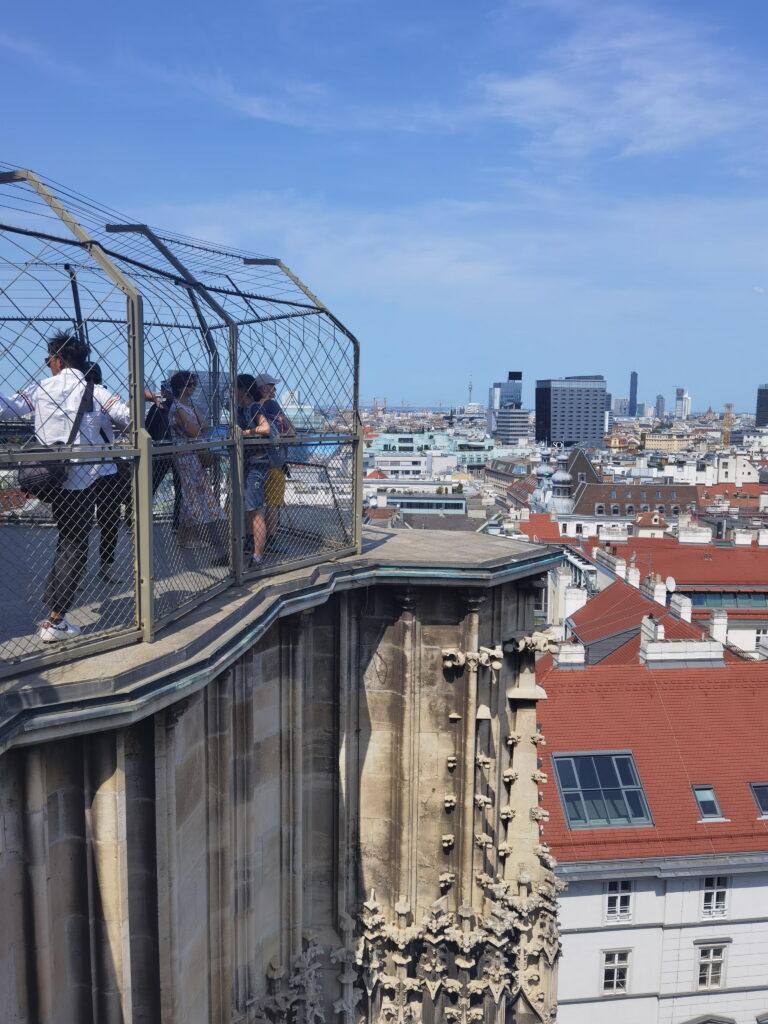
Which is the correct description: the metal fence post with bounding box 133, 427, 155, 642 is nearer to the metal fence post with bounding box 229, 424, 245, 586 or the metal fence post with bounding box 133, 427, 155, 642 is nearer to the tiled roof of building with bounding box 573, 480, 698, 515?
the metal fence post with bounding box 229, 424, 245, 586

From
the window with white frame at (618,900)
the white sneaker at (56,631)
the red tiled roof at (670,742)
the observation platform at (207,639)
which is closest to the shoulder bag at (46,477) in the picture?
the white sneaker at (56,631)

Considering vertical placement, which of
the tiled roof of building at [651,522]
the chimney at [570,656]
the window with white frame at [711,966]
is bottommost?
the window with white frame at [711,966]

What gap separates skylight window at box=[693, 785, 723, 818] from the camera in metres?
25.6

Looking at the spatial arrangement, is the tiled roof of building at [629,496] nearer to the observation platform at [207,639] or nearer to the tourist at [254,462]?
the observation platform at [207,639]

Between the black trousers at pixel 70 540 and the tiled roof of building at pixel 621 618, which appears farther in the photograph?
the tiled roof of building at pixel 621 618

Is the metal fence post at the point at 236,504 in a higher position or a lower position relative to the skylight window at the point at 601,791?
higher

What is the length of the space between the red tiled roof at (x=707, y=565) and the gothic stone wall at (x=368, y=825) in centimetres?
4211

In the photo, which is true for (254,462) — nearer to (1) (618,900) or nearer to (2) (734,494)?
(1) (618,900)

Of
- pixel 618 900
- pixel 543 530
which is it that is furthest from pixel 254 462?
pixel 543 530

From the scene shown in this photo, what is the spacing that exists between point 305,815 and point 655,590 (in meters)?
36.2

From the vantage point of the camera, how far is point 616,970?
993 inches

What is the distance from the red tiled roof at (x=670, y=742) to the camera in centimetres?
2480

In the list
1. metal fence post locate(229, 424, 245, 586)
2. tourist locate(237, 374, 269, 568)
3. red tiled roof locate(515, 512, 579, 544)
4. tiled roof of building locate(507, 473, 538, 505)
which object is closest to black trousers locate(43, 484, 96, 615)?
metal fence post locate(229, 424, 245, 586)

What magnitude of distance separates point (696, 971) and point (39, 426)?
24777 millimetres
